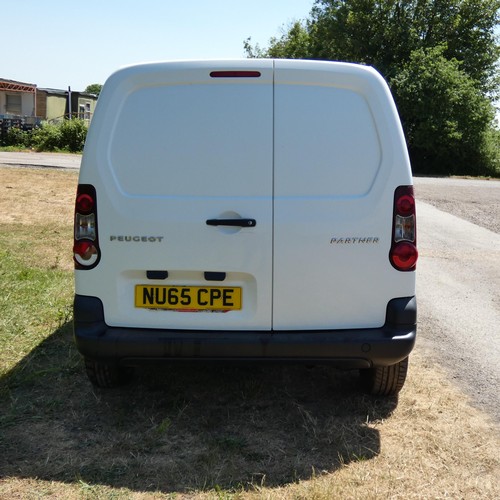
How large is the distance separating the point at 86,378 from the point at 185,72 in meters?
2.25

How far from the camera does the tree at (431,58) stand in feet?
96.7

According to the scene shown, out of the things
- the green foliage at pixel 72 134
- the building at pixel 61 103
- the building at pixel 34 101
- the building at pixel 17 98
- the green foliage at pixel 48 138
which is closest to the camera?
the green foliage at pixel 48 138

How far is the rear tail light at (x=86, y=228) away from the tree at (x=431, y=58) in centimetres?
2770

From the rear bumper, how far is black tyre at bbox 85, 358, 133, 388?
0.48m

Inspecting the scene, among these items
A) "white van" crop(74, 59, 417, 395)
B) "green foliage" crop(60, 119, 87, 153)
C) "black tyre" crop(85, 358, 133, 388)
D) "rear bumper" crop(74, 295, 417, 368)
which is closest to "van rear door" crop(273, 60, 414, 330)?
"white van" crop(74, 59, 417, 395)

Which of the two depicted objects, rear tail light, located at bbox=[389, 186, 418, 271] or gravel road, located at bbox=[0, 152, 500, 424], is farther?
gravel road, located at bbox=[0, 152, 500, 424]

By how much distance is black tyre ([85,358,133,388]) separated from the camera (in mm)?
4051

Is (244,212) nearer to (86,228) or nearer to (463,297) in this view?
(86,228)

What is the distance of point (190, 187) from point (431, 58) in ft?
98.7

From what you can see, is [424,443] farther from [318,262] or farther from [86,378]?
[86,378]

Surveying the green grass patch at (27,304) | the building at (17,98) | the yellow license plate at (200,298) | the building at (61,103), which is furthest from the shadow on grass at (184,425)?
the building at (17,98)

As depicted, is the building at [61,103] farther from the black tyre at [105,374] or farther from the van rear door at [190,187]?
the van rear door at [190,187]

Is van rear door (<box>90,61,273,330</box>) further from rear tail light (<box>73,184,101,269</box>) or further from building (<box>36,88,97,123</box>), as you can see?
building (<box>36,88,97,123</box>)

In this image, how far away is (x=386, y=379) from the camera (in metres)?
4.02
